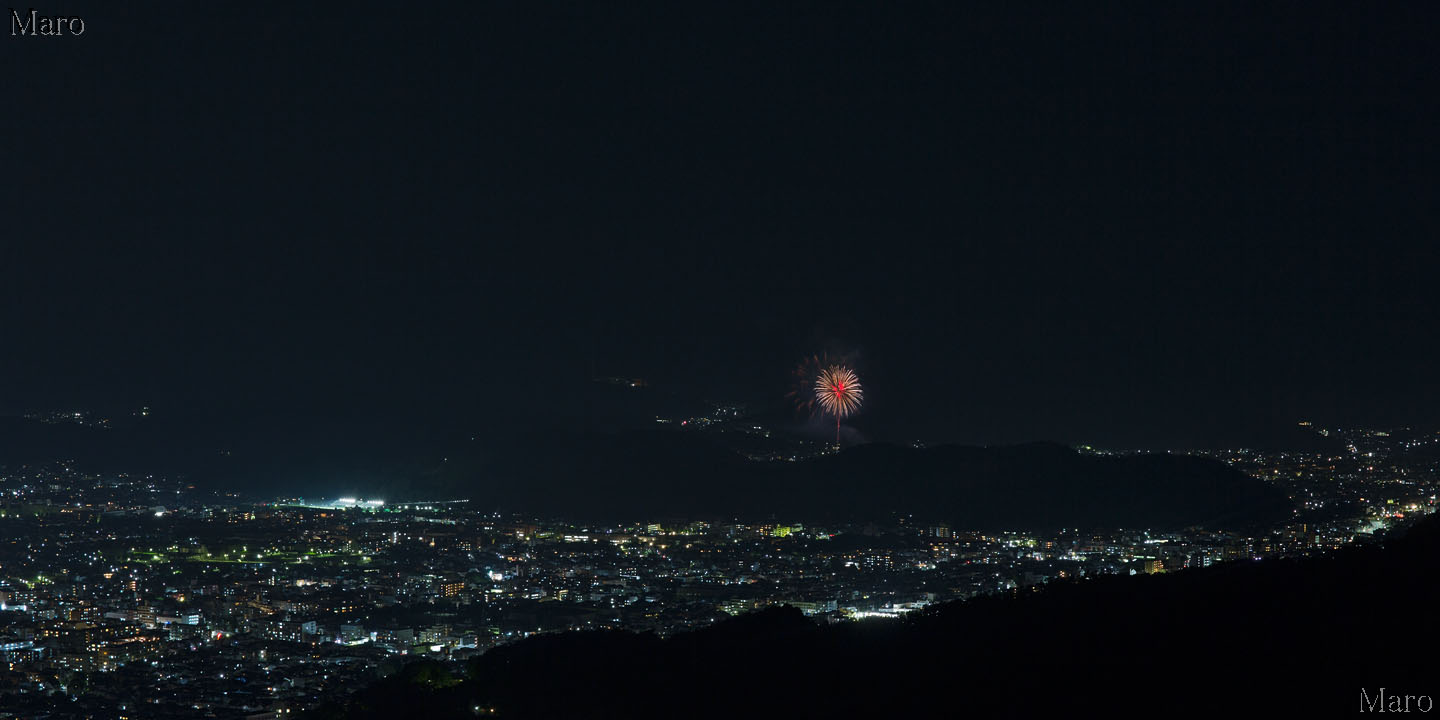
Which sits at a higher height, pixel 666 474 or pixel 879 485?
pixel 666 474

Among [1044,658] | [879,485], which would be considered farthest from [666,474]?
[1044,658]

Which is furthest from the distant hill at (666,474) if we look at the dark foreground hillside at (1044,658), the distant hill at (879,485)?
the dark foreground hillside at (1044,658)

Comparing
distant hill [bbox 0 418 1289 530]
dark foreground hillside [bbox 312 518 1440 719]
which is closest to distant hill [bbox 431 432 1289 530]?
distant hill [bbox 0 418 1289 530]

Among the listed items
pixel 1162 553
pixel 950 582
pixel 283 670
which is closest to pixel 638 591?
pixel 950 582

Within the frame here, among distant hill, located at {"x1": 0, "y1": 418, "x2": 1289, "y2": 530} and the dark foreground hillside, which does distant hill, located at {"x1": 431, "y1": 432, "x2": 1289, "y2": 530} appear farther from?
the dark foreground hillside

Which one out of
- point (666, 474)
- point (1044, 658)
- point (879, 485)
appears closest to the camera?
point (1044, 658)

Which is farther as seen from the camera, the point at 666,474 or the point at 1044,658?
the point at 666,474

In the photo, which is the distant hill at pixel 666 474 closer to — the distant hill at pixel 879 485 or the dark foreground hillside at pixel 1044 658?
the distant hill at pixel 879 485

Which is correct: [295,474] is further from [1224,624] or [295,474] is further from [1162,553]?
[1224,624]

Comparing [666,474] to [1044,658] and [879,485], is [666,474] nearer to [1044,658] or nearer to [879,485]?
[879,485]

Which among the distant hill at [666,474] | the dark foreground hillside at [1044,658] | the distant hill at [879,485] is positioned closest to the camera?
the dark foreground hillside at [1044,658]
